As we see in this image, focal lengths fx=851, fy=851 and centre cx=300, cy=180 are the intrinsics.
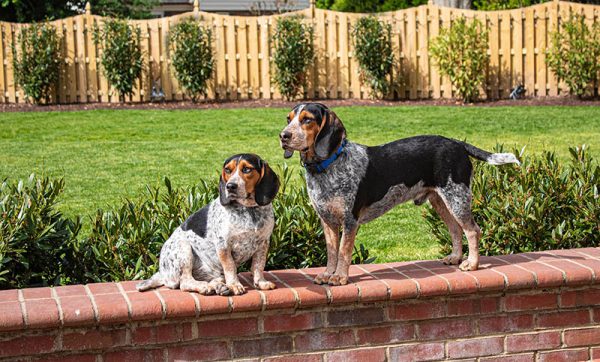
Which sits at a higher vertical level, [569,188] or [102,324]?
[569,188]

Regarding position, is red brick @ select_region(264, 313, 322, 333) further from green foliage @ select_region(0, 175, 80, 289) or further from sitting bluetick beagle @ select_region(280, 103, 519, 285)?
green foliage @ select_region(0, 175, 80, 289)

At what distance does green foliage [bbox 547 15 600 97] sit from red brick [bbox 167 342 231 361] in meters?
14.2

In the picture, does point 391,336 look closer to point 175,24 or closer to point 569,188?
point 569,188

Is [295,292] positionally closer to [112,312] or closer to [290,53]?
[112,312]

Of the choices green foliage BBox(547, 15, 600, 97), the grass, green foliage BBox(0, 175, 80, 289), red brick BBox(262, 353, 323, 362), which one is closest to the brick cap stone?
red brick BBox(262, 353, 323, 362)

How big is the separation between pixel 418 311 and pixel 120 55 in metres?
14.0

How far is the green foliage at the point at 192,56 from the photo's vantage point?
1725 centimetres

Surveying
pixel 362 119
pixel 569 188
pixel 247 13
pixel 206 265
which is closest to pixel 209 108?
pixel 362 119

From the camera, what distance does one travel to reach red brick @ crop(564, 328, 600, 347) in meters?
4.62

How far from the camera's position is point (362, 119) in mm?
13969

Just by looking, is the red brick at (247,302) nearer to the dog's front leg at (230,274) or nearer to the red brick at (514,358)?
the dog's front leg at (230,274)

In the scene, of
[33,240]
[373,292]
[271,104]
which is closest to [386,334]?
[373,292]

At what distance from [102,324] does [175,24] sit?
47.7ft

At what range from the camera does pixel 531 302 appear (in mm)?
4516
